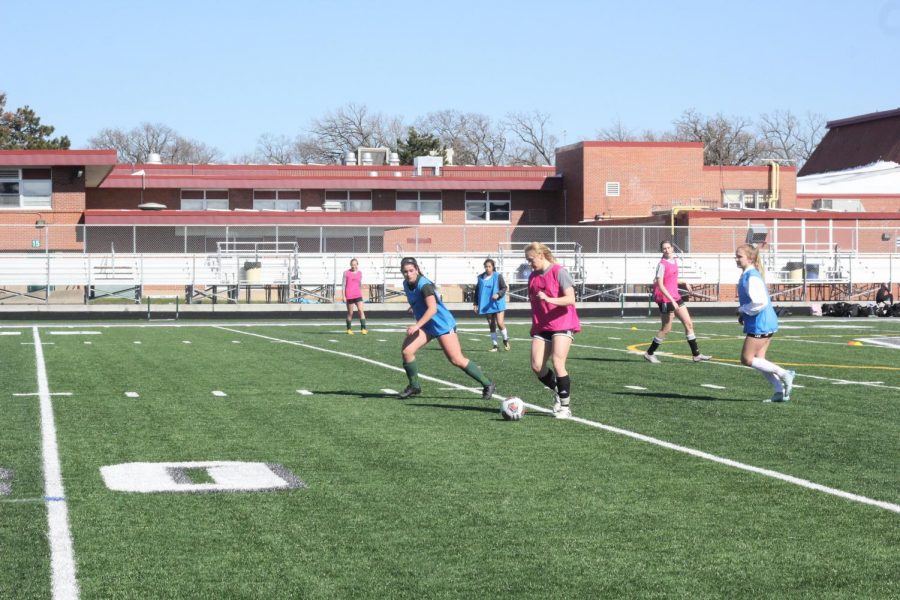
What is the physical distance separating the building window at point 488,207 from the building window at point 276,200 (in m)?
8.95

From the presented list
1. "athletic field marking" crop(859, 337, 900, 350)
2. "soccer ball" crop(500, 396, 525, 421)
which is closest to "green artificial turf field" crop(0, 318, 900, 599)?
"soccer ball" crop(500, 396, 525, 421)

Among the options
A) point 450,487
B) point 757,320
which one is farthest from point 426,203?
point 450,487

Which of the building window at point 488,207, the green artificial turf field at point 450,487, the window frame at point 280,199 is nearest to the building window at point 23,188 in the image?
the window frame at point 280,199

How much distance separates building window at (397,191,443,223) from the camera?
2547 inches

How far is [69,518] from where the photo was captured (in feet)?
25.8

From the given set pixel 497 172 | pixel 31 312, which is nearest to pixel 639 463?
pixel 31 312

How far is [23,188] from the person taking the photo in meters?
52.9

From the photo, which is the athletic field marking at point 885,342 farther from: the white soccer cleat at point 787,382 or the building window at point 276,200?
the building window at point 276,200

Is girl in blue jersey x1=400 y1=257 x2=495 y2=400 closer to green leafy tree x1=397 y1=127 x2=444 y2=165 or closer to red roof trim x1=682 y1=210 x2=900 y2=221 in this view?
red roof trim x1=682 y1=210 x2=900 y2=221

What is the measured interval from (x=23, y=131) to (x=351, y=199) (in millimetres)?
40465

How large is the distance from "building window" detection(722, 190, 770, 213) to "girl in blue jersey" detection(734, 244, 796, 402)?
173 feet

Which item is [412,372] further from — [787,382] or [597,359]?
[597,359]

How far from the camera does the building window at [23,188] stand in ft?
173

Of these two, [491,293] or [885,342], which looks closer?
[491,293]
